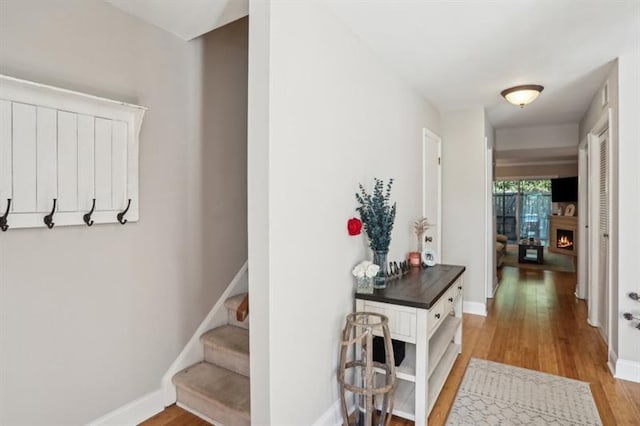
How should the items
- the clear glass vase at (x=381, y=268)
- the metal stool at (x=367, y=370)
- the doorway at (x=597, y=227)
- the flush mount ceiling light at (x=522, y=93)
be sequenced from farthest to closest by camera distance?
1. the doorway at (x=597, y=227)
2. the flush mount ceiling light at (x=522, y=93)
3. the clear glass vase at (x=381, y=268)
4. the metal stool at (x=367, y=370)

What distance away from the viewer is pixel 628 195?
2703 millimetres

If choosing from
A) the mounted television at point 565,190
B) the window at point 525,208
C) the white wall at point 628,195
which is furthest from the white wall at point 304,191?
the window at point 525,208

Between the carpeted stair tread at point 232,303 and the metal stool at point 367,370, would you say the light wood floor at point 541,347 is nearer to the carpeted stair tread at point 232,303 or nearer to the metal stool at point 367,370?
the metal stool at point 367,370

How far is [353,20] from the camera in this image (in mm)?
2170

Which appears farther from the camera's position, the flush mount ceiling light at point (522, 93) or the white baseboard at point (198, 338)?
the flush mount ceiling light at point (522, 93)

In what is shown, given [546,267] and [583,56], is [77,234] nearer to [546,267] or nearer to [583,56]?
[583,56]

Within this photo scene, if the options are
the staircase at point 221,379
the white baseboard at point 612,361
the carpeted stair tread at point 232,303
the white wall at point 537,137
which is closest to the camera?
the staircase at point 221,379

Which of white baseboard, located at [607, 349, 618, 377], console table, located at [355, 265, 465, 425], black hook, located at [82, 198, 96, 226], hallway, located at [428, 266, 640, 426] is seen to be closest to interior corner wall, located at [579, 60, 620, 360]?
white baseboard, located at [607, 349, 618, 377]

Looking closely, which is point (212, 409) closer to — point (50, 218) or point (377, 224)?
point (50, 218)

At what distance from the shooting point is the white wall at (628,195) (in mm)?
2672

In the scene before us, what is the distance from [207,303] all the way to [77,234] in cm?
102

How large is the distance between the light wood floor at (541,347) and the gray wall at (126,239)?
0.52 metres

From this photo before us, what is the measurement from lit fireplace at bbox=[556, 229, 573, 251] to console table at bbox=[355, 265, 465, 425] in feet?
25.2

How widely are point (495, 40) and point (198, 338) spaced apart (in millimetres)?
2915
